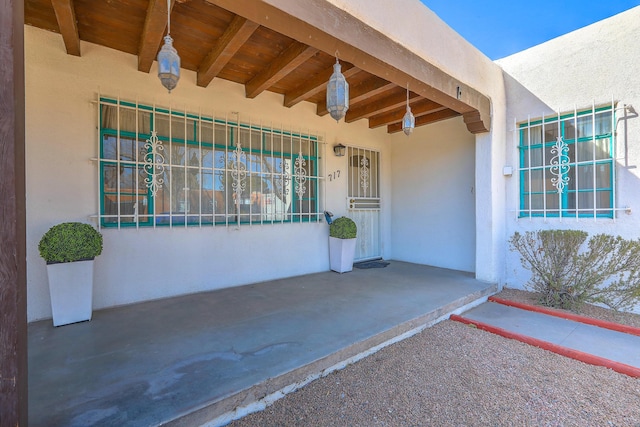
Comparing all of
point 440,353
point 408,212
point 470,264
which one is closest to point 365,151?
point 408,212

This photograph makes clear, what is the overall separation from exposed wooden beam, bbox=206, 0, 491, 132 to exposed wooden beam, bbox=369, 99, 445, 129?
0.86 metres

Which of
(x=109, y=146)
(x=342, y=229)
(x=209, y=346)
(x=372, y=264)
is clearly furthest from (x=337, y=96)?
(x=372, y=264)

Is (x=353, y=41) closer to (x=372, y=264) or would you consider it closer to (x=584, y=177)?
(x=584, y=177)

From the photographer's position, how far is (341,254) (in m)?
5.08

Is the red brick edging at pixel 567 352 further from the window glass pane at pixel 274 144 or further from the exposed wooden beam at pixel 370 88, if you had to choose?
the window glass pane at pixel 274 144

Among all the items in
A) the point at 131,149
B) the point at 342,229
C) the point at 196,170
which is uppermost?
the point at 131,149

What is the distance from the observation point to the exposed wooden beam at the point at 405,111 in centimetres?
481

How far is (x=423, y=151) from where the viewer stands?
19.4ft

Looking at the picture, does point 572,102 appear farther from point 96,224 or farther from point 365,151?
point 96,224

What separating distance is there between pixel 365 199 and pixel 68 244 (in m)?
4.78

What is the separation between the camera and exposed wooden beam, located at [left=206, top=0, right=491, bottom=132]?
2.20m

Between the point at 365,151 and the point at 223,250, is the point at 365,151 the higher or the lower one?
the higher one

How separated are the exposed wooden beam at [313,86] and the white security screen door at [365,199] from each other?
1.67m

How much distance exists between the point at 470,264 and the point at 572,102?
287cm
